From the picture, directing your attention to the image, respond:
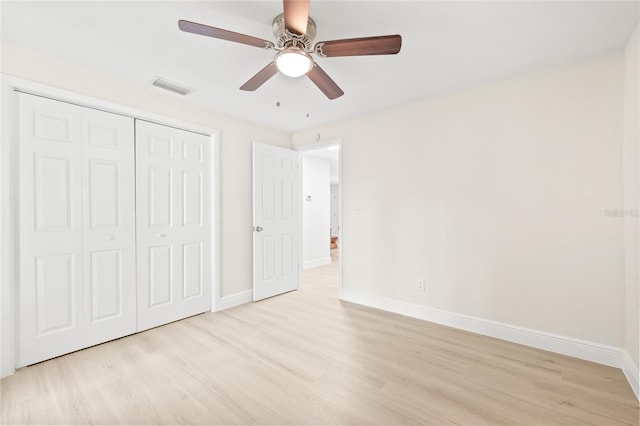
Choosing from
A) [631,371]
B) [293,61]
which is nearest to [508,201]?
[631,371]

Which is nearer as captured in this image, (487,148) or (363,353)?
(363,353)

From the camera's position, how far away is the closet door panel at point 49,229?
2.13m

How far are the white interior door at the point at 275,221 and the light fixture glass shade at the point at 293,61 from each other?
2073 mm

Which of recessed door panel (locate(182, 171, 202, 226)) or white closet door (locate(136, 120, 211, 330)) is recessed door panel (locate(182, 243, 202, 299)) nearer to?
white closet door (locate(136, 120, 211, 330))

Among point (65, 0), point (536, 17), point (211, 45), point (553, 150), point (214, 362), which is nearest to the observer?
point (65, 0)

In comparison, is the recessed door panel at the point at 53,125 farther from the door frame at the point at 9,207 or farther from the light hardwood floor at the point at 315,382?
the light hardwood floor at the point at 315,382

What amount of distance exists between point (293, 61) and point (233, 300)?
2.97 metres

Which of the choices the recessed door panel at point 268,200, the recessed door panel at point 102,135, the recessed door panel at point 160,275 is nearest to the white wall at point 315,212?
the recessed door panel at point 268,200

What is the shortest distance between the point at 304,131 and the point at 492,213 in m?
2.85

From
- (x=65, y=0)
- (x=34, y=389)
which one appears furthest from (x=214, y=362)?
(x=65, y=0)

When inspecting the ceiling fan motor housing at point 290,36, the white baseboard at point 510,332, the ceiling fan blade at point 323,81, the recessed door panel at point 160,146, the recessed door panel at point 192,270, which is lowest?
the white baseboard at point 510,332

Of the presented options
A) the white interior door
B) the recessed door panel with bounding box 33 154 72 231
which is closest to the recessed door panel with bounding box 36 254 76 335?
the recessed door panel with bounding box 33 154 72 231

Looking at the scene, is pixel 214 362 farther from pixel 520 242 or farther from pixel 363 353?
pixel 520 242

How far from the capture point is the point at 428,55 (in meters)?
2.20
